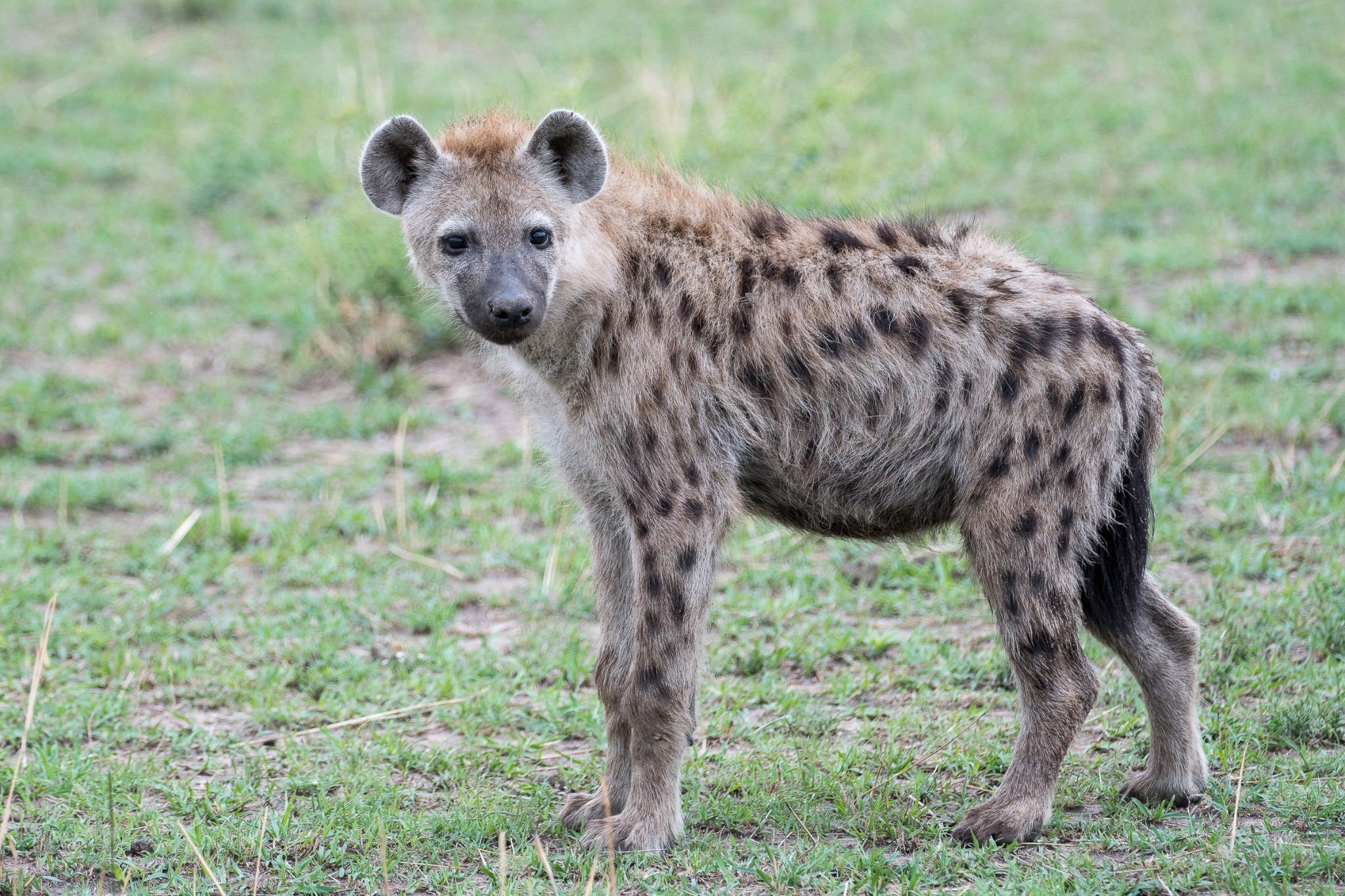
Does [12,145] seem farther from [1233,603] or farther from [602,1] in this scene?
[1233,603]

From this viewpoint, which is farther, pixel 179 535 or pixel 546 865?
pixel 179 535

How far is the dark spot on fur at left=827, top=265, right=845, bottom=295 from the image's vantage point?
13.1 feet

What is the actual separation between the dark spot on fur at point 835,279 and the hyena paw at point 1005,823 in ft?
4.45

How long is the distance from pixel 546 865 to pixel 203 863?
823mm

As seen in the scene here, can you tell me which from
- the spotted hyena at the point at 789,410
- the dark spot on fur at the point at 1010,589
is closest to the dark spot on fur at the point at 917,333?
the spotted hyena at the point at 789,410

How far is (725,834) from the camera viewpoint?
392 cm

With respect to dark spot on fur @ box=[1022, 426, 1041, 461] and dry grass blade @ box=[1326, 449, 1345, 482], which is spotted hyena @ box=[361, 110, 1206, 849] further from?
dry grass blade @ box=[1326, 449, 1345, 482]

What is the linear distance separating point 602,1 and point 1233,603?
8.35 meters

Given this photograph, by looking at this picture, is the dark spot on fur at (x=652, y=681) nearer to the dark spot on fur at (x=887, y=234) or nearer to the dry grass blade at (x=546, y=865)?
the dry grass blade at (x=546, y=865)

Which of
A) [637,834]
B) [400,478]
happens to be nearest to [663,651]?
[637,834]

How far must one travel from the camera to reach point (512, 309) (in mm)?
3729

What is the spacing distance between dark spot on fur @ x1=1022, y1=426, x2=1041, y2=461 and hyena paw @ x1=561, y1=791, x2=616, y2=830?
1.40m

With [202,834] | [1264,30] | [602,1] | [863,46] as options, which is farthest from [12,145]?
[1264,30]

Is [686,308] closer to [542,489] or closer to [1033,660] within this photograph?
[1033,660]
